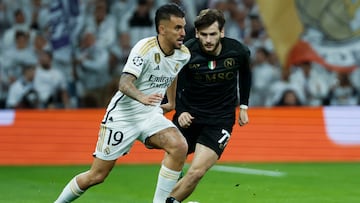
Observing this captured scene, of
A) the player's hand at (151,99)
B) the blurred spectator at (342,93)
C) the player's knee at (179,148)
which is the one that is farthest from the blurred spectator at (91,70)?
the player's hand at (151,99)

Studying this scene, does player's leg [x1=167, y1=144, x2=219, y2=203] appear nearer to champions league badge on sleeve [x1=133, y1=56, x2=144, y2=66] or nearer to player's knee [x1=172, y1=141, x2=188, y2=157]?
player's knee [x1=172, y1=141, x2=188, y2=157]

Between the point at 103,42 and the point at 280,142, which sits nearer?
the point at 280,142

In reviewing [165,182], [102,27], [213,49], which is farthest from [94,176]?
[102,27]

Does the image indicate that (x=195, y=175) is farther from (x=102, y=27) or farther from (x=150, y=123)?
(x=102, y=27)

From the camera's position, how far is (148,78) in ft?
29.8

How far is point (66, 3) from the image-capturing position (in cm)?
1830

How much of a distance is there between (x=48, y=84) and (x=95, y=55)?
1.29 meters

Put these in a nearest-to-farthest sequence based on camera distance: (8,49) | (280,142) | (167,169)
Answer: (167,169)
(280,142)
(8,49)

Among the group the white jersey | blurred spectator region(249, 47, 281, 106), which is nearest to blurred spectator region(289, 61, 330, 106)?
blurred spectator region(249, 47, 281, 106)

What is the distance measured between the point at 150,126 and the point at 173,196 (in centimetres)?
86

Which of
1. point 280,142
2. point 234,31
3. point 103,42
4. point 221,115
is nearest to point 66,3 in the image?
point 103,42

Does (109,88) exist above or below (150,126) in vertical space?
below

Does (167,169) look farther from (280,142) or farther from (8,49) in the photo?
(8,49)

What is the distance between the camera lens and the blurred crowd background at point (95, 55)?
17.9 metres
